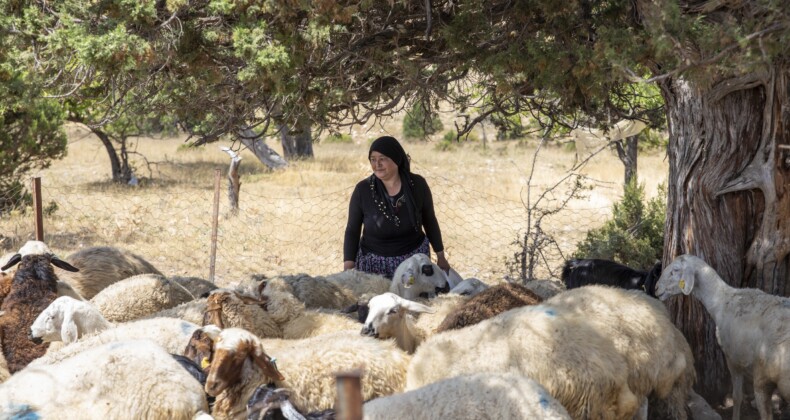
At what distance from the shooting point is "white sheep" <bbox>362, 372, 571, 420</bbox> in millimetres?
3514

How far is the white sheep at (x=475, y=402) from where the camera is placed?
351 centimetres

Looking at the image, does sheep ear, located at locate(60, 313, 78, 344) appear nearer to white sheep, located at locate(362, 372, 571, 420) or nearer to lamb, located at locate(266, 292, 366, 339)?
lamb, located at locate(266, 292, 366, 339)

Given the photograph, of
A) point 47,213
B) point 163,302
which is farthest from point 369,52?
point 47,213

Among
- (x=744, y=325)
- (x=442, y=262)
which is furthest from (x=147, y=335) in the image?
(x=744, y=325)

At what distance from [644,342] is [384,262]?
3123 mm

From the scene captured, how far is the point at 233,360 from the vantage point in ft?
13.6

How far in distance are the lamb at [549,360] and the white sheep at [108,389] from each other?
1276 millimetres

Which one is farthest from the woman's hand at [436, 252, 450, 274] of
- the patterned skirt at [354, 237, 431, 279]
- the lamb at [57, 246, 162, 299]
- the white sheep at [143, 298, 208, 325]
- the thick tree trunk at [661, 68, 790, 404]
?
the lamb at [57, 246, 162, 299]

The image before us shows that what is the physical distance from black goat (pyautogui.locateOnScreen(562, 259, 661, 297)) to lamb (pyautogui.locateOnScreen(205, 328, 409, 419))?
2536mm

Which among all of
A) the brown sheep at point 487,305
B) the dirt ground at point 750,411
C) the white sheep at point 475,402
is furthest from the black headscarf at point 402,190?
the white sheep at point 475,402

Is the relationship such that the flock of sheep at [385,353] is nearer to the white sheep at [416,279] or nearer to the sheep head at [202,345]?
the sheep head at [202,345]

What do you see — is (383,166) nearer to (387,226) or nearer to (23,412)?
(387,226)

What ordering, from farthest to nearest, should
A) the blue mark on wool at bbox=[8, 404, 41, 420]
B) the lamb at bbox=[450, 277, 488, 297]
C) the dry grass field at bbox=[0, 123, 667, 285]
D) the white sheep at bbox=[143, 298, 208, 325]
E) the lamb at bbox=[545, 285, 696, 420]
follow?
the dry grass field at bbox=[0, 123, 667, 285]
the lamb at bbox=[450, 277, 488, 297]
the white sheep at bbox=[143, 298, 208, 325]
the lamb at bbox=[545, 285, 696, 420]
the blue mark on wool at bbox=[8, 404, 41, 420]

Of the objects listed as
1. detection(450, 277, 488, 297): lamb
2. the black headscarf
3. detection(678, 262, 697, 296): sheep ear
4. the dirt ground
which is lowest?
the dirt ground
